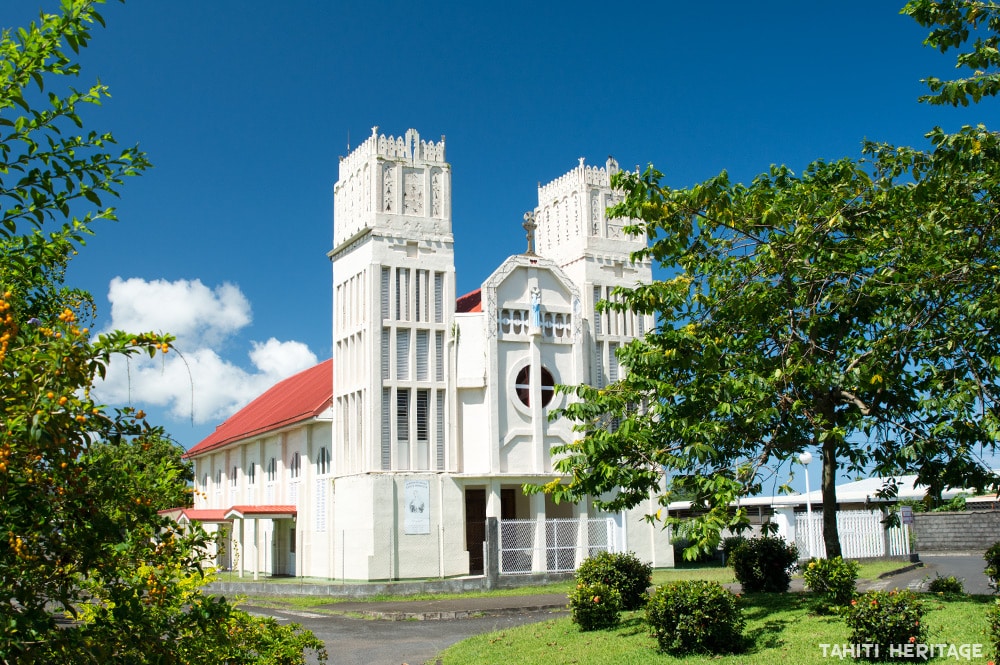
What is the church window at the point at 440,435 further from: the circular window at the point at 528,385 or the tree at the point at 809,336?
the tree at the point at 809,336

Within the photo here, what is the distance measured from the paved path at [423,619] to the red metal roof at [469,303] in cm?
1244

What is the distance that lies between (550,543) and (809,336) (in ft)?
53.5

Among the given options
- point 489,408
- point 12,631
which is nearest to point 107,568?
point 12,631

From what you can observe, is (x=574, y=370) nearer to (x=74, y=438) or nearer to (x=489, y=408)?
(x=489, y=408)

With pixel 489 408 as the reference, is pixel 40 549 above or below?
below

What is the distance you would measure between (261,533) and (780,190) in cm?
2611

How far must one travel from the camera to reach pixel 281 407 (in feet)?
128

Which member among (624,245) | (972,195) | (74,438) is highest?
(624,245)

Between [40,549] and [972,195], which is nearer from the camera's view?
[40,549]

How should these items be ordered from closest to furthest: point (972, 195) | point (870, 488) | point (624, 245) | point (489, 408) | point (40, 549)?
point (40, 549)
point (972, 195)
point (489, 408)
point (624, 245)
point (870, 488)

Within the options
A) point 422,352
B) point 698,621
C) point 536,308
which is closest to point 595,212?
point 536,308

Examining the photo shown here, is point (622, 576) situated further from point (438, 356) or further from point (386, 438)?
point (438, 356)

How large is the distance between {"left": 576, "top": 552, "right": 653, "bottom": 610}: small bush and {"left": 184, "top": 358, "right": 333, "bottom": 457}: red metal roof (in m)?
17.3

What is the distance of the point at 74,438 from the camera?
4.52 metres
